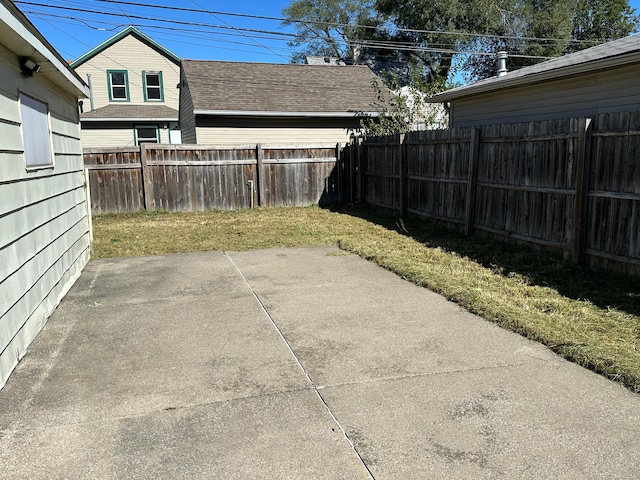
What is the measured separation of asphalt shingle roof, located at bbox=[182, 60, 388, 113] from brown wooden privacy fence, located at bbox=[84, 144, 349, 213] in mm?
3180

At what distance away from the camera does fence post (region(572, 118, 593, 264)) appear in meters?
6.18

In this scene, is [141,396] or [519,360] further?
[519,360]

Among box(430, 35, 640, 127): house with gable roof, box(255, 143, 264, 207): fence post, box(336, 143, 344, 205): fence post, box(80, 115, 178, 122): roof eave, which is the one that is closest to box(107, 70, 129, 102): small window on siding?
box(80, 115, 178, 122): roof eave

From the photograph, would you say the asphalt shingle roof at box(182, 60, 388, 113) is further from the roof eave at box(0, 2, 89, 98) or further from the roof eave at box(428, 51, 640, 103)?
the roof eave at box(0, 2, 89, 98)

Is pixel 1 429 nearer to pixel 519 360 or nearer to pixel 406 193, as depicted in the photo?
pixel 519 360

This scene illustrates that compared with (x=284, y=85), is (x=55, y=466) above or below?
below

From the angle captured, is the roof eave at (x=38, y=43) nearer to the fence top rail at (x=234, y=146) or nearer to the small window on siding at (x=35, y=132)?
the small window on siding at (x=35, y=132)

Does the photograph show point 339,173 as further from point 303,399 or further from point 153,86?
point 153,86

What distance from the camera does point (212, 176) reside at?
1332 cm

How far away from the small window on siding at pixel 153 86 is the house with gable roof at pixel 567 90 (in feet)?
50.2

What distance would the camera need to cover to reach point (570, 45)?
33500mm

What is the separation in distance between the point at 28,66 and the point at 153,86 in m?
19.7

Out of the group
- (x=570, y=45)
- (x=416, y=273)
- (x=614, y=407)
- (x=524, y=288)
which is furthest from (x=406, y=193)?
(x=570, y=45)

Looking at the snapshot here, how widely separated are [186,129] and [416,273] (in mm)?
15026
